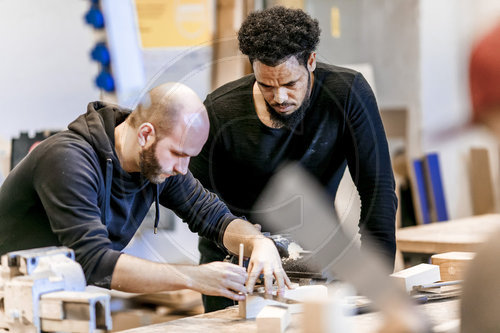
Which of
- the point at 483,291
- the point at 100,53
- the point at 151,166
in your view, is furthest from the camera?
the point at 100,53

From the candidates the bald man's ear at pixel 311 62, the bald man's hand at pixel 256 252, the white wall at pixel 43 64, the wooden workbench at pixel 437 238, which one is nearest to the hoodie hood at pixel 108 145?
the bald man's hand at pixel 256 252

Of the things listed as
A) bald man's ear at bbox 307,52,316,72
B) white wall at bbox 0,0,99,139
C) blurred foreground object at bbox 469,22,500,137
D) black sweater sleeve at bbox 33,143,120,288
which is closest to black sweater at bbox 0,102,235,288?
black sweater sleeve at bbox 33,143,120,288

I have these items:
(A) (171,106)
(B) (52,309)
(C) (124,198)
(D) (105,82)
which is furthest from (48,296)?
(D) (105,82)

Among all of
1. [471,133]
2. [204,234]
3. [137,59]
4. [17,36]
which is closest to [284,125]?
[204,234]

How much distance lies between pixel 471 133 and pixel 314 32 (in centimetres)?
96

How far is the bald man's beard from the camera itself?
1698 millimetres

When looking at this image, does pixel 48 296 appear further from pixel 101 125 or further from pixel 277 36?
pixel 277 36

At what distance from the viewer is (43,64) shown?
3.59 metres

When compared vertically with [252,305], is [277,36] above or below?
above

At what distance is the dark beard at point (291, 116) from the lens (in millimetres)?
1895

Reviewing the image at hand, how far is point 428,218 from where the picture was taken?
14.6ft

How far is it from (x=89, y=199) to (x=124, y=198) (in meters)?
0.19

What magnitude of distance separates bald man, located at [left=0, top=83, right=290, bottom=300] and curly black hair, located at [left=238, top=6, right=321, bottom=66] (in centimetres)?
23

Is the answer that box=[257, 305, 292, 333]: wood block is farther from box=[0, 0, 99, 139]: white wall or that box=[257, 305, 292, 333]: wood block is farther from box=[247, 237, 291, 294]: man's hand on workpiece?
box=[0, 0, 99, 139]: white wall
